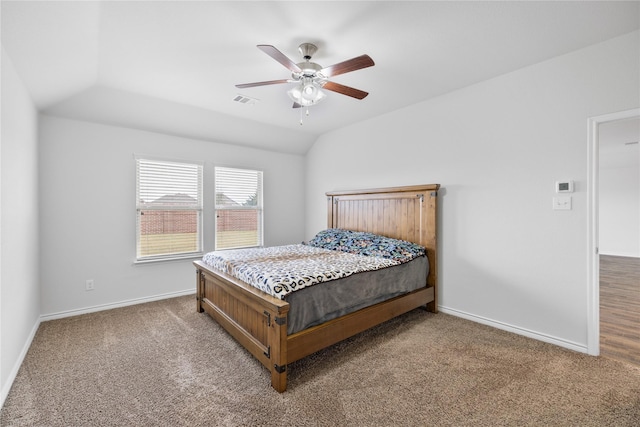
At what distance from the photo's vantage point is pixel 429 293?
329cm

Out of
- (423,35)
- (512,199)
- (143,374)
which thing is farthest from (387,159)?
(143,374)

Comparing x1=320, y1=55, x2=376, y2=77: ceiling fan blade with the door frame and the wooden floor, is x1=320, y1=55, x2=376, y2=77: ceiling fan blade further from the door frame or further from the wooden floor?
the wooden floor

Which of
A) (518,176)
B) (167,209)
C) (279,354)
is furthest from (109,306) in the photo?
(518,176)

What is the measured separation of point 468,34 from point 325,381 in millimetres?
2809

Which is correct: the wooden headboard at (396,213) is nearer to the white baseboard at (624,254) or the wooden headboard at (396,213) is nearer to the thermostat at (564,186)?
the thermostat at (564,186)

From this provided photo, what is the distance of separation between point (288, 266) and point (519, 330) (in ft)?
7.64

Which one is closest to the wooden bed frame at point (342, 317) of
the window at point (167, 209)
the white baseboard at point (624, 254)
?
the window at point (167, 209)

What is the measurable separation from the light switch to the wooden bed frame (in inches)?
42.2

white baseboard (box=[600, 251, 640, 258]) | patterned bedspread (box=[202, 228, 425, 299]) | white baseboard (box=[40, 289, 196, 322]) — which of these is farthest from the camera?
white baseboard (box=[600, 251, 640, 258])

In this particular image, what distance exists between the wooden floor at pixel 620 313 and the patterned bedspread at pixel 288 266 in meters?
1.95

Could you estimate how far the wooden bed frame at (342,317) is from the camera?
2.01 metres

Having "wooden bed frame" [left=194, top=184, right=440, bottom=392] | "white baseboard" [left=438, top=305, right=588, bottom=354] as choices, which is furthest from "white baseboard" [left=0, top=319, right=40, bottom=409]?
"white baseboard" [left=438, top=305, right=588, bottom=354]

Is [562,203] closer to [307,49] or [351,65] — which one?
[351,65]

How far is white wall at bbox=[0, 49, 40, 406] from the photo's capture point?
1922 mm
